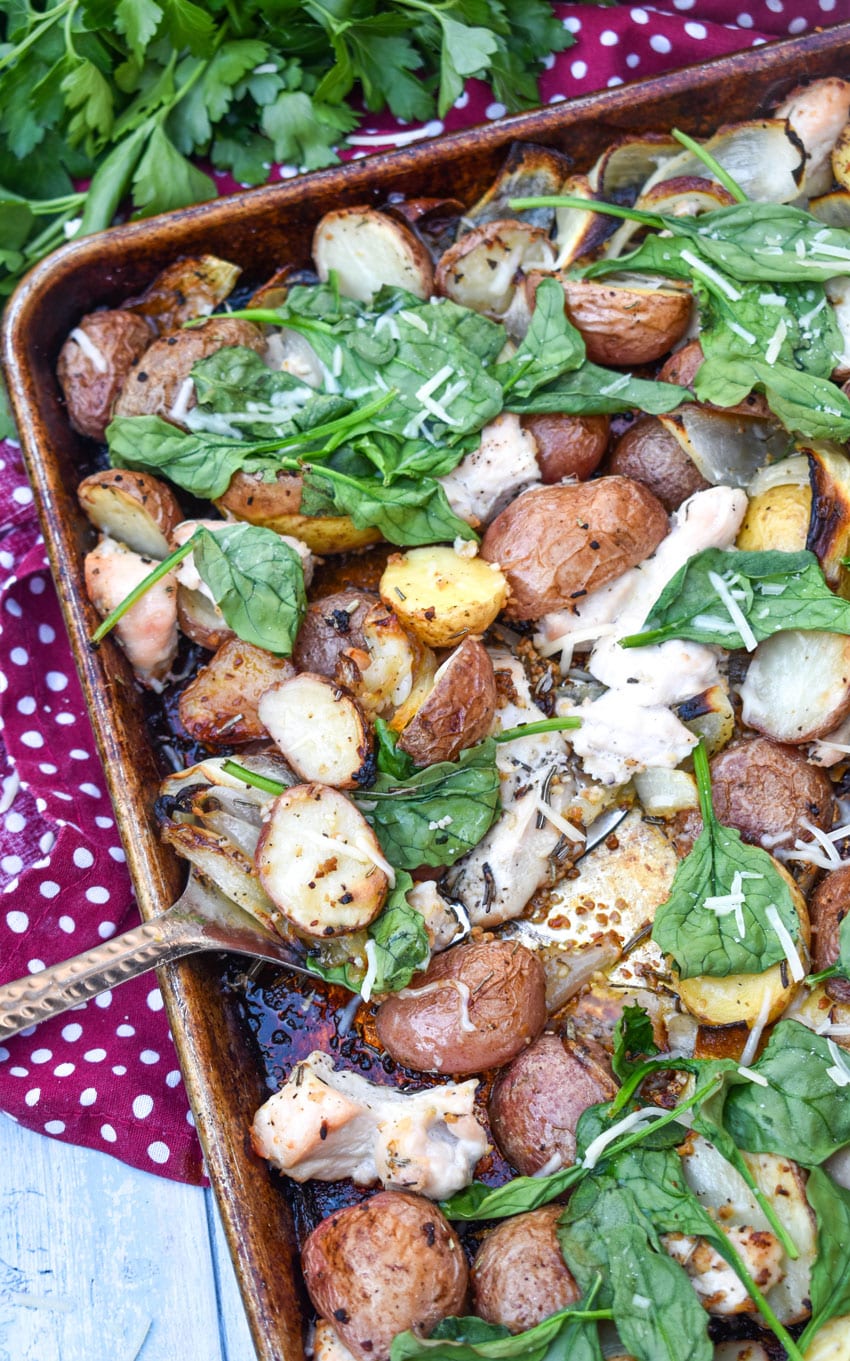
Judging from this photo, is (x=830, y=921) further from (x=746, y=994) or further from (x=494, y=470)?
(x=494, y=470)

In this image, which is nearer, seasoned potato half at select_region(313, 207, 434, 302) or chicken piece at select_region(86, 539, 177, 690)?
chicken piece at select_region(86, 539, 177, 690)

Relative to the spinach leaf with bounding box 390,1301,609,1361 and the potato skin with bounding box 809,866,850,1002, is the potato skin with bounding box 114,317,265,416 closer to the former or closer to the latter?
the potato skin with bounding box 809,866,850,1002

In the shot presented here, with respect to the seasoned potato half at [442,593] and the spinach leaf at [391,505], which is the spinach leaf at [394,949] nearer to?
the seasoned potato half at [442,593]

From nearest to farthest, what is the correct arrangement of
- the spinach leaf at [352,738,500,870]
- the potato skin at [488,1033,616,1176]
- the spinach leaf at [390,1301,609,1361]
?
the spinach leaf at [390,1301,609,1361] → the potato skin at [488,1033,616,1176] → the spinach leaf at [352,738,500,870]

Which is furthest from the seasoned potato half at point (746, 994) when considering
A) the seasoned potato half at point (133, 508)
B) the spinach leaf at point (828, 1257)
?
the seasoned potato half at point (133, 508)

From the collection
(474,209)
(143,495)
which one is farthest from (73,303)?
(474,209)

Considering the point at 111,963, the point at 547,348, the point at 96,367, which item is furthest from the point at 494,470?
the point at 111,963

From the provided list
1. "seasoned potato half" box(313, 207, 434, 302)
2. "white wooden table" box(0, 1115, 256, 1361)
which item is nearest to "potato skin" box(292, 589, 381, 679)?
"seasoned potato half" box(313, 207, 434, 302)
